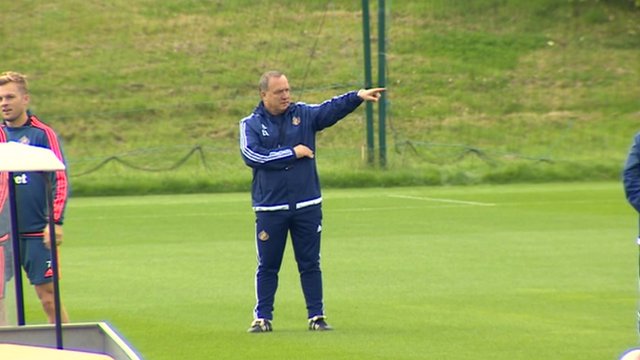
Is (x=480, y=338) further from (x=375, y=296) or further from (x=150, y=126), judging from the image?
(x=150, y=126)

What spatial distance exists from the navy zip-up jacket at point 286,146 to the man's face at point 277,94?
0.47 ft

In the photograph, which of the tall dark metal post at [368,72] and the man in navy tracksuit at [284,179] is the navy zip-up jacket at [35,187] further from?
the tall dark metal post at [368,72]

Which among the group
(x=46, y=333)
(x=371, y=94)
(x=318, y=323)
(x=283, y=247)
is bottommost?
(x=318, y=323)

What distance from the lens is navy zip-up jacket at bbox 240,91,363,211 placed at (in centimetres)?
1228

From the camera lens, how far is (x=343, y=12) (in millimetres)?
37531

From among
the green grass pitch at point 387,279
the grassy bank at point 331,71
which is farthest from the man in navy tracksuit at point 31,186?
the grassy bank at point 331,71

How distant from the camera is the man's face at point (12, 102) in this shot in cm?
1063

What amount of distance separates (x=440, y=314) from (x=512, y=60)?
982 inches

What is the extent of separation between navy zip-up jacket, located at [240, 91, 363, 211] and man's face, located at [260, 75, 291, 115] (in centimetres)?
14

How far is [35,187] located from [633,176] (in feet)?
12.9

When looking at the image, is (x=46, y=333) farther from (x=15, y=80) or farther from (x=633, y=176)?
(x=633, y=176)

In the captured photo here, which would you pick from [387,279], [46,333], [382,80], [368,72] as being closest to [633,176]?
[46,333]

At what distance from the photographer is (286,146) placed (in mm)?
12320

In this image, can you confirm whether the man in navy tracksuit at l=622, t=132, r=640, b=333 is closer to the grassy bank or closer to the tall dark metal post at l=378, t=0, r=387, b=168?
the tall dark metal post at l=378, t=0, r=387, b=168
